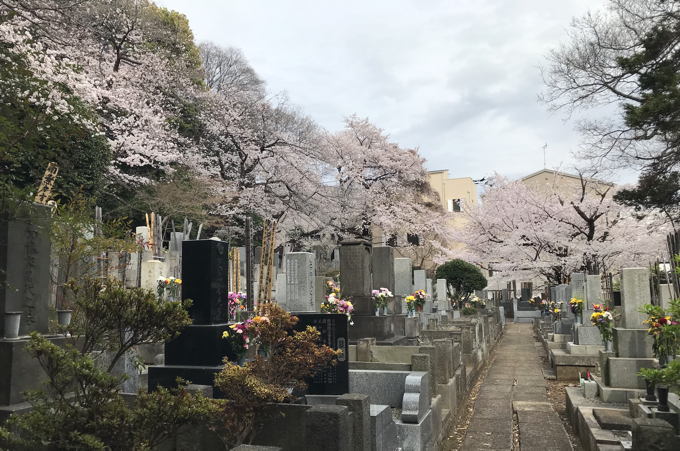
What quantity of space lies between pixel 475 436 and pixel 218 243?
187 inches

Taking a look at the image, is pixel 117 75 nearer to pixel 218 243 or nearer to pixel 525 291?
pixel 218 243

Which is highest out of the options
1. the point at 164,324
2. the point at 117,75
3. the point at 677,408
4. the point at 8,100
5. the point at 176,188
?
the point at 117,75

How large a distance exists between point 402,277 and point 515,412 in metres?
8.12

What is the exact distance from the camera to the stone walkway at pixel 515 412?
7188 millimetres

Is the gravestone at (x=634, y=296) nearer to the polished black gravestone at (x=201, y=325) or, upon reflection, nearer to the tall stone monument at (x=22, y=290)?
the polished black gravestone at (x=201, y=325)

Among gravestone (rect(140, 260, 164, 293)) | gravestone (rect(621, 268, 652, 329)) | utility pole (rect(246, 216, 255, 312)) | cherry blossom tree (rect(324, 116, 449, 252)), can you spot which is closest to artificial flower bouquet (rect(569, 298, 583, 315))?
gravestone (rect(621, 268, 652, 329))

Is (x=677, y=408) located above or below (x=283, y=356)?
below

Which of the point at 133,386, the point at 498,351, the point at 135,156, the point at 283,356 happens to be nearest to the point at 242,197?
the point at 135,156

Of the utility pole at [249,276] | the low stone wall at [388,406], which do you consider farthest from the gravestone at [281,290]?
the low stone wall at [388,406]

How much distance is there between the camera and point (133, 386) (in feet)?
22.6

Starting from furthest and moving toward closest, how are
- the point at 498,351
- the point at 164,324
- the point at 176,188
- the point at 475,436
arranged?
the point at 176,188 → the point at 498,351 → the point at 475,436 → the point at 164,324

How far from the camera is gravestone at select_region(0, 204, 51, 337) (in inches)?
172

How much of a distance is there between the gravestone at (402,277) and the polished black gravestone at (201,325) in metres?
10.4

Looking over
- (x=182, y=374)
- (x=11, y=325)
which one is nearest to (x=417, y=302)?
(x=182, y=374)
